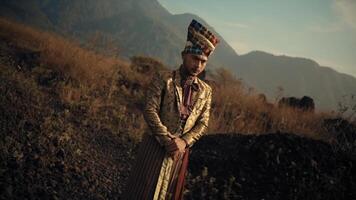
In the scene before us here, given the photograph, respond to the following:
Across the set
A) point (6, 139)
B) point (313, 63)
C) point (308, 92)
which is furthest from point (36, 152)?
point (313, 63)

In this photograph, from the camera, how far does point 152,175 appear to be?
2232mm

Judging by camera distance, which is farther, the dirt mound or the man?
the dirt mound

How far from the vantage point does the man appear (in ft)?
7.28

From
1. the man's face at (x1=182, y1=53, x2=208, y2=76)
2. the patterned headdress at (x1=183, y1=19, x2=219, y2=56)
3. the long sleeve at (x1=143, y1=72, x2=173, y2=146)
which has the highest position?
the patterned headdress at (x1=183, y1=19, x2=219, y2=56)

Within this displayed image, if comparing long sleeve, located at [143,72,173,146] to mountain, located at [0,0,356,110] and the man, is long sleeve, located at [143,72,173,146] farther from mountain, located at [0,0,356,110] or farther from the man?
mountain, located at [0,0,356,110]

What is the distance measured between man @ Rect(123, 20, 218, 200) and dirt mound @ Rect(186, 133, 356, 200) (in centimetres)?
213

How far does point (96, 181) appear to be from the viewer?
4.05m

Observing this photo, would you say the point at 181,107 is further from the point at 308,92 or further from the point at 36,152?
the point at 308,92

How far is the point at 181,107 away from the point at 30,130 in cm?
326

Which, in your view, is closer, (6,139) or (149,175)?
(149,175)

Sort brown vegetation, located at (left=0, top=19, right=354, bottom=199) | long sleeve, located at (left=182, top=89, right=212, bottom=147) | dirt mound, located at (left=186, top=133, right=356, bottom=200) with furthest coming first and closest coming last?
dirt mound, located at (left=186, top=133, right=356, bottom=200), brown vegetation, located at (left=0, top=19, right=354, bottom=199), long sleeve, located at (left=182, top=89, right=212, bottom=147)

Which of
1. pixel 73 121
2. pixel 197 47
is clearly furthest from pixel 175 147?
pixel 73 121

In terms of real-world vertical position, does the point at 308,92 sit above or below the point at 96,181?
below

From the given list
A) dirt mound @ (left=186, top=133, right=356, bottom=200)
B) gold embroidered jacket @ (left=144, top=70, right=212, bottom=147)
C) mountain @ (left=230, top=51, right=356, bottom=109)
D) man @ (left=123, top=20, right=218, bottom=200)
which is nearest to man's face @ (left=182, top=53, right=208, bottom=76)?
man @ (left=123, top=20, right=218, bottom=200)
